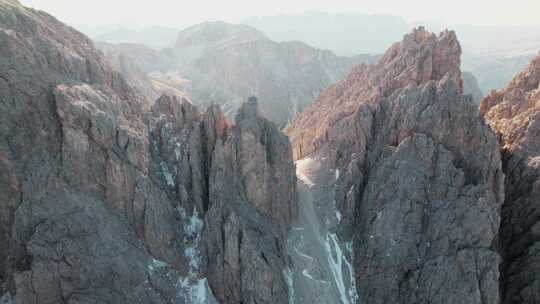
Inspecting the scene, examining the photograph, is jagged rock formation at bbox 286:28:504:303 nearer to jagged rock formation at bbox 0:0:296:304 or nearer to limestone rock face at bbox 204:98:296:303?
limestone rock face at bbox 204:98:296:303

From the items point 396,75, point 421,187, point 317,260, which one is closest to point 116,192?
point 317,260

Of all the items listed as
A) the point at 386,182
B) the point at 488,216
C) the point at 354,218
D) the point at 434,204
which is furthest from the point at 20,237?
the point at 488,216

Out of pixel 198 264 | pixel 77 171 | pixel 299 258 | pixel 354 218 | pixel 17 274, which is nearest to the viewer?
pixel 17 274

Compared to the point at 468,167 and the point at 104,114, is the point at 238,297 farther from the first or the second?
the point at 468,167

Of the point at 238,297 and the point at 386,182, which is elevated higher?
the point at 386,182

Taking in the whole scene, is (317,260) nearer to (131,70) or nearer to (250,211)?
(250,211)

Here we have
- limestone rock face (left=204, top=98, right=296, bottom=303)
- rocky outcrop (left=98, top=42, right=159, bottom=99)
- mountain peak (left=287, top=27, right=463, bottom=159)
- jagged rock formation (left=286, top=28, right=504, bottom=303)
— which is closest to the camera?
jagged rock formation (left=286, top=28, right=504, bottom=303)

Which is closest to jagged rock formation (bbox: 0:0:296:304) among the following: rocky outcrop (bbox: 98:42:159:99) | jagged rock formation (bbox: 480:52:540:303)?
jagged rock formation (bbox: 480:52:540:303)
